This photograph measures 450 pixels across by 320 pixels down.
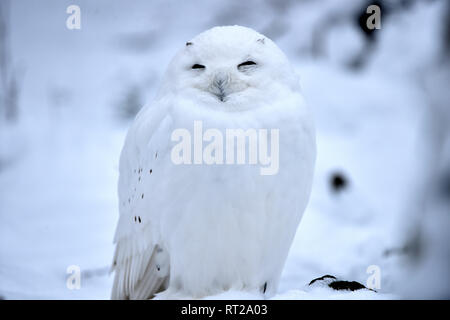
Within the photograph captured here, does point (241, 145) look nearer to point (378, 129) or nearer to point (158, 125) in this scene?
point (158, 125)

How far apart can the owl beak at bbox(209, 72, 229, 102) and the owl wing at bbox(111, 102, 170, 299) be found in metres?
0.18

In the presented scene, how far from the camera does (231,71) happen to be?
5.35 ft

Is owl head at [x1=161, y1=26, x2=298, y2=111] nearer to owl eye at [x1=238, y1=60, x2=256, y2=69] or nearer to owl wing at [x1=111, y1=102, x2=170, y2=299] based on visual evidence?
owl eye at [x1=238, y1=60, x2=256, y2=69]

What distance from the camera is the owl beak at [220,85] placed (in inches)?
64.0

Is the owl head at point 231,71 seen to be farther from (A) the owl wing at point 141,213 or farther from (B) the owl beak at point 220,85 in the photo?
(A) the owl wing at point 141,213

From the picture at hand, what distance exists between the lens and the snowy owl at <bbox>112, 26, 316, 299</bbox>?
A: 162cm

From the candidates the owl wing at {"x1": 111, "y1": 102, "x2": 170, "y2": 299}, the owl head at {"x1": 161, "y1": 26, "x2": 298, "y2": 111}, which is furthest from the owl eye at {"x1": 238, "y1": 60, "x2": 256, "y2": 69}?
the owl wing at {"x1": 111, "y1": 102, "x2": 170, "y2": 299}

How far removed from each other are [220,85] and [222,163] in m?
0.24

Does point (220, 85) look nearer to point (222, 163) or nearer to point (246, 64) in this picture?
point (246, 64)

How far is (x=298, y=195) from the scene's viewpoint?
1.73 meters

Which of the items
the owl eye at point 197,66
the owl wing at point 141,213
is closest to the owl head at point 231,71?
the owl eye at point 197,66
